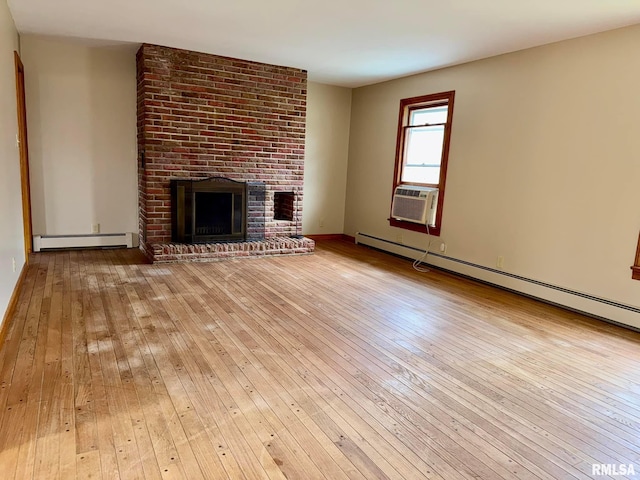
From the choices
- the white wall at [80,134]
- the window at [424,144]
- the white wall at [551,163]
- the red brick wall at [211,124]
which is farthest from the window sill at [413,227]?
the white wall at [80,134]

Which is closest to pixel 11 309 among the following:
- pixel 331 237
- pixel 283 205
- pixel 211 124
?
pixel 211 124

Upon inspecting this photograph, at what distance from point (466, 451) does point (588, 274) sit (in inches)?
102

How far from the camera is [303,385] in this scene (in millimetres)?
2344

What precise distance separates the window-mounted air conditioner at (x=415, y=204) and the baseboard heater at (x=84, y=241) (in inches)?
136

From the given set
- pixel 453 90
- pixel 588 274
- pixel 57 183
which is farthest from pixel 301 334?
pixel 57 183

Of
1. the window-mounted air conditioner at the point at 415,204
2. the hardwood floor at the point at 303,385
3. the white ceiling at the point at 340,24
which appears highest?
the white ceiling at the point at 340,24

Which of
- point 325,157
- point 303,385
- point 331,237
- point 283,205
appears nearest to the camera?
point 303,385

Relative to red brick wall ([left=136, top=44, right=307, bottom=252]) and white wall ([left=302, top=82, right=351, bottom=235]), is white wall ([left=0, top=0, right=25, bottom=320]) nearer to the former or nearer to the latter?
red brick wall ([left=136, top=44, right=307, bottom=252])

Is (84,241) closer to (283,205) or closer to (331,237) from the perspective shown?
(283,205)

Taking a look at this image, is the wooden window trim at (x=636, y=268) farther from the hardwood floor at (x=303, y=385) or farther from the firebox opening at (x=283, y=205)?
the firebox opening at (x=283, y=205)

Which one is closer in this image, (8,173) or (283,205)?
(8,173)

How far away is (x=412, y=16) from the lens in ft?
11.2

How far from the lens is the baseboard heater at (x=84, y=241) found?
5090 millimetres

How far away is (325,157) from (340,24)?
3.07 meters
